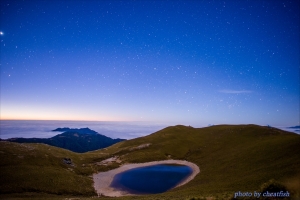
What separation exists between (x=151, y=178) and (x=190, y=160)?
31416 mm

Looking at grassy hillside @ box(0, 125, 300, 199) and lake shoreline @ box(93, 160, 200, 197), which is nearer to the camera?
grassy hillside @ box(0, 125, 300, 199)

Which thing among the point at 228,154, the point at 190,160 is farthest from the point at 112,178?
the point at 228,154

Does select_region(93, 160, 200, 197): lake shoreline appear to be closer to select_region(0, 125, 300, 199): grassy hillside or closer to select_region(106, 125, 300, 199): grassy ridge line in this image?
select_region(0, 125, 300, 199): grassy hillside

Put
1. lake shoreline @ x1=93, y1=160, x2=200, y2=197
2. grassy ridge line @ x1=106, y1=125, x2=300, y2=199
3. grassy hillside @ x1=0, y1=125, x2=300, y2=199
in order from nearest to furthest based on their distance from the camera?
grassy hillside @ x1=0, y1=125, x2=300, y2=199 → grassy ridge line @ x1=106, y1=125, x2=300, y2=199 → lake shoreline @ x1=93, y1=160, x2=200, y2=197

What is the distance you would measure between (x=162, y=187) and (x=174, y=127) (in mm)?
82870

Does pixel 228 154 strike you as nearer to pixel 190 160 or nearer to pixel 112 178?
pixel 190 160

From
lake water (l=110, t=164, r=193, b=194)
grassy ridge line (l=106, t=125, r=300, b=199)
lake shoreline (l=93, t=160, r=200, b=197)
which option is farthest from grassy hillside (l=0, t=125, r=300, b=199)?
lake water (l=110, t=164, r=193, b=194)

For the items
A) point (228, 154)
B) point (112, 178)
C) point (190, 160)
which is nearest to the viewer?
point (112, 178)

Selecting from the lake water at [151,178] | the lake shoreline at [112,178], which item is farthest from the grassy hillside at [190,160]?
the lake water at [151,178]

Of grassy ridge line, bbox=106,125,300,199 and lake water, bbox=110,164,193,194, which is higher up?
grassy ridge line, bbox=106,125,300,199

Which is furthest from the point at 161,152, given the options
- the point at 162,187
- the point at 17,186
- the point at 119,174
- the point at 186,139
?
the point at 17,186

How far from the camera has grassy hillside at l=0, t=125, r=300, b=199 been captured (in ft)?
121

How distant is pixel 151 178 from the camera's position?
188 feet

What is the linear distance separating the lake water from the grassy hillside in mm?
6094
